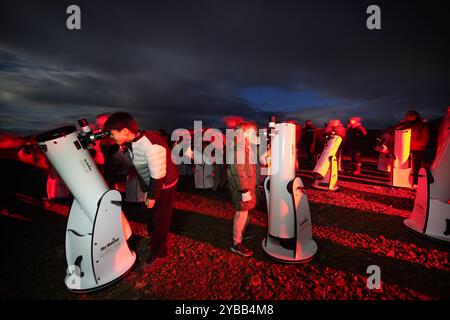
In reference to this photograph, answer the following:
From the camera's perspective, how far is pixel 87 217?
2.94m

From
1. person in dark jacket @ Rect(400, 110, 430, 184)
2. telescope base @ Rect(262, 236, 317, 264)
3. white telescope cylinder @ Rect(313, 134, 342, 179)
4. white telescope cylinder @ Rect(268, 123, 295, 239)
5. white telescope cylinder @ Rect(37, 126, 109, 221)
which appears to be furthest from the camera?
white telescope cylinder @ Rect(313, 134, 342, 179)

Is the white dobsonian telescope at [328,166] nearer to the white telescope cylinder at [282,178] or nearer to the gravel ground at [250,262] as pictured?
the gravel ground at [250,262]

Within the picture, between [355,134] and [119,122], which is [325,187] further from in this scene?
[119,122]

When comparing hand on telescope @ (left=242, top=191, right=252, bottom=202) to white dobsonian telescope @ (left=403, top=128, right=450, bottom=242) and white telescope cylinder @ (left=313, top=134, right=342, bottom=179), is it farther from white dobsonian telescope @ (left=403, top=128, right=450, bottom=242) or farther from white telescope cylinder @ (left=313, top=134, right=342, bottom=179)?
white telescope cylinder @ (left=313, top=134, right=342, bottom=179)

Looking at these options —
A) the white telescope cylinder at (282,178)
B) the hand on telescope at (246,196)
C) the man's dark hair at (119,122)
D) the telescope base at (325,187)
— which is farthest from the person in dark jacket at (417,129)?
the man's dark hair at (119,122)

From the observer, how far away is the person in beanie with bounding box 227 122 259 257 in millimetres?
3145

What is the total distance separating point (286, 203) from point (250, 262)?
1055 millimetres

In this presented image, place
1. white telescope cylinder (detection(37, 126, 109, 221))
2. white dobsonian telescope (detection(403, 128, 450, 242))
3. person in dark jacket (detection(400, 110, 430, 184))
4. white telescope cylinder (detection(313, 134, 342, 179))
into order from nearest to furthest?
white telescope cylinder (detection(37, 126, 109, 221)) → white dobsonian telescope (detection(403, 128, 450, 242)) → person in dark jacket (detection(400, 110, 430, 184)) → white telescope cylinder (detection(313, 134, 342, 179))

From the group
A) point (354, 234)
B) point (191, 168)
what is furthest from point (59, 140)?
point (191, 168)

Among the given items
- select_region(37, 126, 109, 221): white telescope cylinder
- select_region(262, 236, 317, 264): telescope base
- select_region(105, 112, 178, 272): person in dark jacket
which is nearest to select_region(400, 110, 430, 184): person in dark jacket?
select_region(262, 236, 317, 264): telescope base

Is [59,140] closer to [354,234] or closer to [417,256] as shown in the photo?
[354,234]

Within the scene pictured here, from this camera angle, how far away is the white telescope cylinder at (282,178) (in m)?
3.08

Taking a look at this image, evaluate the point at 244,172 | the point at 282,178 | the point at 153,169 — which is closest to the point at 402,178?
the point at 282,178

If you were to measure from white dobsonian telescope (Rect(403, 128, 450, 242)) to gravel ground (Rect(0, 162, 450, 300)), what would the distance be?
8.0 inches
